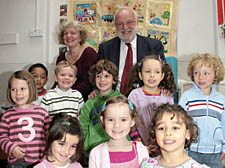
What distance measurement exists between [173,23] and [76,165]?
308 centimetres

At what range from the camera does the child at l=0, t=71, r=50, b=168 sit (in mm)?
1884

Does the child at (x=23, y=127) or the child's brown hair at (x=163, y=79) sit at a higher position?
the child's brown hair at (x=163, y=79)

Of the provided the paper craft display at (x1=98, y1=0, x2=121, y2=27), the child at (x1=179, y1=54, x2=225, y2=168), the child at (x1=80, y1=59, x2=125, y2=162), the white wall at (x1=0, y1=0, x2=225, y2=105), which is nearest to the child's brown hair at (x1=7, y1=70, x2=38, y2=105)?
the child at (x1=80, y1=59, x2=125, y2=162)

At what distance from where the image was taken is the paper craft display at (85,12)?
14.3ft

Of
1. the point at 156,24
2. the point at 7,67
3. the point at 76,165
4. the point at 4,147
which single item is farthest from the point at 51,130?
the point at 7,67

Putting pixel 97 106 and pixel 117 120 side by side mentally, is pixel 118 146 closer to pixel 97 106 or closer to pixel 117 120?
pixel 117 120

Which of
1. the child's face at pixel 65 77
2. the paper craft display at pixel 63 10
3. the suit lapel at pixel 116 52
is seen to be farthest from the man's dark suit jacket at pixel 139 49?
the paper craft display at pixel 63 10

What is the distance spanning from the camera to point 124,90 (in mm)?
2729

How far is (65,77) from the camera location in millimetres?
2457

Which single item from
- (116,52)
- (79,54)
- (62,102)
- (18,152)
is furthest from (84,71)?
(18,152)

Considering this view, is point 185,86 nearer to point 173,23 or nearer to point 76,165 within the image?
point 173,23

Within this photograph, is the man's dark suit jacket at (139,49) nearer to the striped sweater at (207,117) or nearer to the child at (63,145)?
the striped sweater at (207,117)

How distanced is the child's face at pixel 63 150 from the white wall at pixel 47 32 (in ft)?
8.96

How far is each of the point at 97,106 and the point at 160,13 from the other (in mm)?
2488
